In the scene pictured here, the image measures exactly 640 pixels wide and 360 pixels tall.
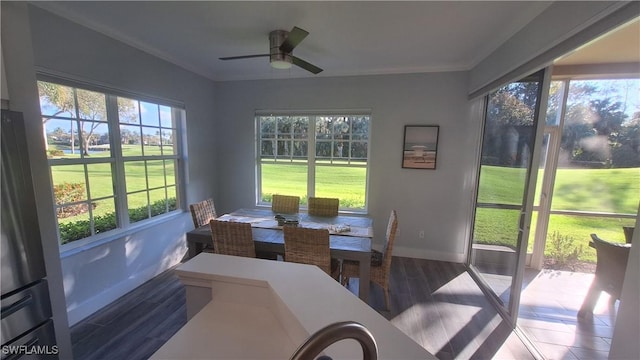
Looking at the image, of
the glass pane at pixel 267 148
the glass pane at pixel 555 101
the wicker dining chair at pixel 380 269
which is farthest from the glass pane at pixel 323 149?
the glass pane at pixel 555 101

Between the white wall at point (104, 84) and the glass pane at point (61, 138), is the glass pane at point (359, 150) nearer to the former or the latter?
the white wall at point (104, 84)

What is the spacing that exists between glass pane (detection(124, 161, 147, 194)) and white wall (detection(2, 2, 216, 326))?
0.50m

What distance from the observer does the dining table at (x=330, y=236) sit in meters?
2.21

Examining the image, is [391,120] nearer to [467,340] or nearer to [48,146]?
[467,340]

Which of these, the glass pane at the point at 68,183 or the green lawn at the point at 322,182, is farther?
the green lawn at the point at 322,182

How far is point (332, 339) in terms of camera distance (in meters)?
0.50

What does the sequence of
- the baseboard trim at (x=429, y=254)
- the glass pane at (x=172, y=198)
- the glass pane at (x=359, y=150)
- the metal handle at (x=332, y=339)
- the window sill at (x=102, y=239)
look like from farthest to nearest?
the glass pane at (x=359, y=150) → the baseboard trim at (x=429, y=254) → the glass pane at (x=172, y=198) → the window sill at (x=102, y=239) → the metal handle at (x=332, y=339)

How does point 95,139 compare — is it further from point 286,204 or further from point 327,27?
point 327,27

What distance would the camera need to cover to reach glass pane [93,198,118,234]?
97.7 inches

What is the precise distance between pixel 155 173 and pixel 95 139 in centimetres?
76

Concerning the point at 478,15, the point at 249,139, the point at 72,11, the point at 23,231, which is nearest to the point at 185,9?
the point at 72,11

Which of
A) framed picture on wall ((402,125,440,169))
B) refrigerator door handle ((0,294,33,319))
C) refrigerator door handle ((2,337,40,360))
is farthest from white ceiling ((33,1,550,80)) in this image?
refrigerator door handle ((2,337,40,360))

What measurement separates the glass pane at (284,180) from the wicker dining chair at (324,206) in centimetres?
76

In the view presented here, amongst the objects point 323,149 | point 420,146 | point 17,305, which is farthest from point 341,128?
point 17,305
